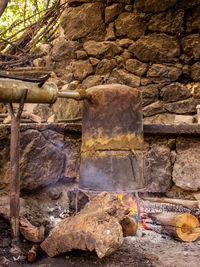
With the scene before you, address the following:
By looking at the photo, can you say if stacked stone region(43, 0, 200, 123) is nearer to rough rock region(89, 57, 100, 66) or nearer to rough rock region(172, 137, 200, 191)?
rough rock region(89, 57, 100, 66)

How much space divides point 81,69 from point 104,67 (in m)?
0.41

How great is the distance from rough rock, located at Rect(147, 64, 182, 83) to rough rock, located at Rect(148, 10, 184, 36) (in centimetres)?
55

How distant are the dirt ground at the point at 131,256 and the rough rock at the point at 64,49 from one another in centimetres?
305

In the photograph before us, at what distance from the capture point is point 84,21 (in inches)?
160

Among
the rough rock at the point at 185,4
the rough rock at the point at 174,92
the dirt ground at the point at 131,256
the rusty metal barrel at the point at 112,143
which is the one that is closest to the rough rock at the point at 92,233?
the dirt ground at the point at 131,256

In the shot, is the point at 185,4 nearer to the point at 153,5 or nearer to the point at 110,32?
the point at 153,5

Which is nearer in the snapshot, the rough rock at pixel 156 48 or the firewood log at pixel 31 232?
the firewood log at pixel 31 232

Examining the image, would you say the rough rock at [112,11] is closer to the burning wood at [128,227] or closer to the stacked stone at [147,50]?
the stacked stone at [147,50]

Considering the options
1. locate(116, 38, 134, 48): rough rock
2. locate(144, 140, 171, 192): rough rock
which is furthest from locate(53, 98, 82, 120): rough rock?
locate(144, 140, 171, 192): rough rock

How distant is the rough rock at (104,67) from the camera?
390cm

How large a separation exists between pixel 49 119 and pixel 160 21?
2.26 metres

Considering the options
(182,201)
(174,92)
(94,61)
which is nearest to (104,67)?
(94,61)

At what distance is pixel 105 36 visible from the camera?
400 centimetres

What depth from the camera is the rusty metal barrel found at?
2.15 metres
